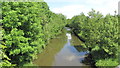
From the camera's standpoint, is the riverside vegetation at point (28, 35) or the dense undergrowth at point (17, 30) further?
the riverside vegetation at point (28, 35)

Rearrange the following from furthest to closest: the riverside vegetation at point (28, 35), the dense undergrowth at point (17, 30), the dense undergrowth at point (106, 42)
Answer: the dense undergrowth at point (106, 42), the riverside vegetation at point (28, 35), the dense undergrowth at point (17, 30)

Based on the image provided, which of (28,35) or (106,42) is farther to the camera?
(28,35)

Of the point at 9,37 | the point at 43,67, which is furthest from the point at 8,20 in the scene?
the point at 43,67

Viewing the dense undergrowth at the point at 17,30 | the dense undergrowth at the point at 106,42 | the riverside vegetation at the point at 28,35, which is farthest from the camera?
the dense undergrowth at the point at 106,42

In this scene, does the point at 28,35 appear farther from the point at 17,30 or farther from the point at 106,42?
the point at 106,42

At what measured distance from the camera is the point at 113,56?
15.1 m

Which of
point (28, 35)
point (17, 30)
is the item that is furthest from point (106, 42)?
point (17, 30)

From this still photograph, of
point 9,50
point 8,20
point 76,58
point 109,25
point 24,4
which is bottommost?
point 76,58

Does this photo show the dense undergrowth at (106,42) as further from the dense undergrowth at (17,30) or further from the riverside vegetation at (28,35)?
the dense undergrowth at (17,30)

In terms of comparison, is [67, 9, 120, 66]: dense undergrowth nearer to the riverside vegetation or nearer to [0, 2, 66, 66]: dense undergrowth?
the riverside vegetation

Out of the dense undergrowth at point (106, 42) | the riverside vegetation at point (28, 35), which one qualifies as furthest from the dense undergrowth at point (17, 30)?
the dense undergrowth at point (106, 42)

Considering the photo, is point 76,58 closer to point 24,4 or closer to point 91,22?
point 91,22

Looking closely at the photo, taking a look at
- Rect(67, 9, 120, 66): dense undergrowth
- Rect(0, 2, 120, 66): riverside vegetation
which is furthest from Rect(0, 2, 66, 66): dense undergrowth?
Rect(67, 9, 120, 66): dense undergrowth

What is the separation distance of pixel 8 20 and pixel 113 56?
10.2 meters
